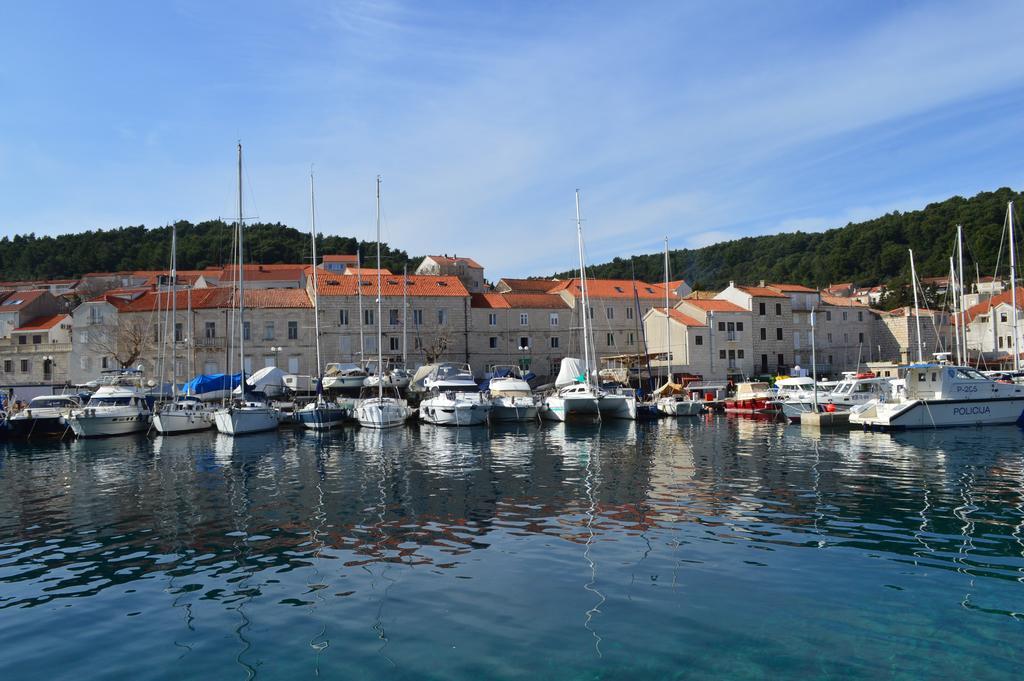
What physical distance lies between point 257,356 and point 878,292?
312ft

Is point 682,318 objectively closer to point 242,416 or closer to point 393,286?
point 393,286

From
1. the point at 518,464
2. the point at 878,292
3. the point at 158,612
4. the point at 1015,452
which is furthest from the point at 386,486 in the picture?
the point at 878,292

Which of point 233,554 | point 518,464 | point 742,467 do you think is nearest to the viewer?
point 233,554

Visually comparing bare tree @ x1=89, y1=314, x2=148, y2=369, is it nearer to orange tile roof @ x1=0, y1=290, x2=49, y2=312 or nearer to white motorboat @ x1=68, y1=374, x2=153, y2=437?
orange tile roof @ x1=0, y1=290, x2=49, y2=312

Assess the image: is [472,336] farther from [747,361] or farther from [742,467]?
[742,467]

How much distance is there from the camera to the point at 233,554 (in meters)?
14.4

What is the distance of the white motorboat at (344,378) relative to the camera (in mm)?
53969

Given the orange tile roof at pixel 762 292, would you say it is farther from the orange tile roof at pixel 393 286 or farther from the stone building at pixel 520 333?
the orange tile roof at pixel 393 286

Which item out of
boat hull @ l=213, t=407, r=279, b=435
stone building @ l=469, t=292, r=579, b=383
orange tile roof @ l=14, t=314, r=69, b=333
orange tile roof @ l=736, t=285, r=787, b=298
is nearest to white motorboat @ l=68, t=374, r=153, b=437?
boat hull @ l=213, t=407, r=279, b=435

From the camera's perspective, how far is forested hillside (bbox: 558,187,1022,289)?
366 feet

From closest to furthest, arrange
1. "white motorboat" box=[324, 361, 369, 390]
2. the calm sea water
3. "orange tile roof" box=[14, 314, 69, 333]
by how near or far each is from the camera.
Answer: the calm sea water < "white motorboat" box=[324, 361, 369, 390] < "orange tile roof" box=[14, 314, 69, 333]

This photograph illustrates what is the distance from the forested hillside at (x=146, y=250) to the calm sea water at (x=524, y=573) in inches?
3715

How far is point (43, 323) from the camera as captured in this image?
72938 mm

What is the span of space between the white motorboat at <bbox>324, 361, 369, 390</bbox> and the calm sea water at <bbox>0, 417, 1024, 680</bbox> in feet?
93.8
